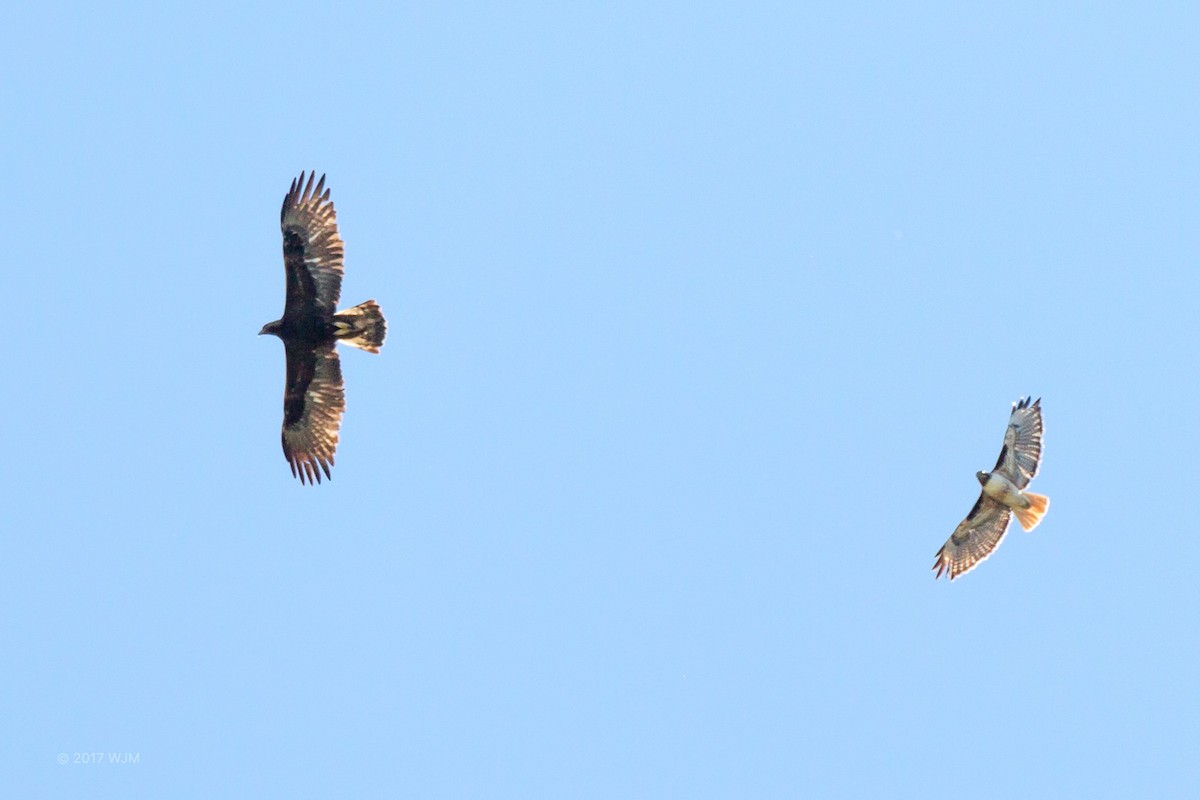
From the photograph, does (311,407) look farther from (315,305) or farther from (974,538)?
(974,538)

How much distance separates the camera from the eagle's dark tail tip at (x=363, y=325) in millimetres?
22531

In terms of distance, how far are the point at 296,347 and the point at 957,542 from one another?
359 inches

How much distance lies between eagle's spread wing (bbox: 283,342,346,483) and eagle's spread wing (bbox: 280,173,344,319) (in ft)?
2.06

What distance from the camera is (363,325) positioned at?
22562mm

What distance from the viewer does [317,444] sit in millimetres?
23438

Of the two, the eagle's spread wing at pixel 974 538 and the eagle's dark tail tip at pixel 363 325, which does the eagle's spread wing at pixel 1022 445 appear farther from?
the eagle's dark tail tip at pixel 363 325

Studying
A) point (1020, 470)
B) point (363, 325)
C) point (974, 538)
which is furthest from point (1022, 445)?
point (363, 325)

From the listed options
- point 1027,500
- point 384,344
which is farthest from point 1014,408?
point 384,344

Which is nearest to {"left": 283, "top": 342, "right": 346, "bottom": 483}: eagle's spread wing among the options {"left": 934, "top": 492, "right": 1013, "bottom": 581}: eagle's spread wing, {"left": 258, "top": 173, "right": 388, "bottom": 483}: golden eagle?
{"left": 258, "top": 173, "right": 388, "bottom": 483}: golden eagle

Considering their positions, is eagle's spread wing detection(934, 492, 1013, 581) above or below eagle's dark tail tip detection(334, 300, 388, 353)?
below

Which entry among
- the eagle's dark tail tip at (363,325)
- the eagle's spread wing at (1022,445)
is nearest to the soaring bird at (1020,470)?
the eagle's spread wing at (1022,445)

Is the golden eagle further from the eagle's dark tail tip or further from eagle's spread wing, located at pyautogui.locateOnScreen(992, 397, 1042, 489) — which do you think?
eagle's spread wing, located at pyautogui.locateOnScreen(992, 397, 1042, 489)

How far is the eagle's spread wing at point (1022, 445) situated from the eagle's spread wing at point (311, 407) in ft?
27.9

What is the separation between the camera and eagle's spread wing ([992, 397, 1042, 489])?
76.6 feet
